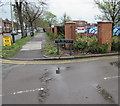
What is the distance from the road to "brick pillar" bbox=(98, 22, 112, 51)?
3.95 m

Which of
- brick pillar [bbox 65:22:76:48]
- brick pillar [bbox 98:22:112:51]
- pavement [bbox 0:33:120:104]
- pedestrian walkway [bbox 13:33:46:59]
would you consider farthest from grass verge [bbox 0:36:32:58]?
brick pillar [bbox 98:22:112:51]

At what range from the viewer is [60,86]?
15.4 ft

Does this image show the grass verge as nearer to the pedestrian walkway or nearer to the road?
the pedestrian walkway

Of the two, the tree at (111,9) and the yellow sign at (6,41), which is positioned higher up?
the tree at (111,9)

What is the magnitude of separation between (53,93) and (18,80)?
1793mm

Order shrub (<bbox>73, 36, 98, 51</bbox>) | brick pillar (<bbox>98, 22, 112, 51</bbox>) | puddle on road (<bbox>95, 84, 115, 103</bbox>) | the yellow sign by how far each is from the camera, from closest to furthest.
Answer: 1. puddle on road (<bbox>95, 84, 115, 103</bbox>)
2. brick pillar (<bbox>98, 22, 112, 51</bbox>)
3. shrub (<bbox>73, 36, 98, 51</bbox>)
4. the yellow sign

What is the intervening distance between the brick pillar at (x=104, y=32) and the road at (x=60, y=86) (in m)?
3.95

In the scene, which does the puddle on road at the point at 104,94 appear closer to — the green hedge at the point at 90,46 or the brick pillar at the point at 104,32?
the green hedge at the point at 90,46

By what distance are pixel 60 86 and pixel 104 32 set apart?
6.63 metres

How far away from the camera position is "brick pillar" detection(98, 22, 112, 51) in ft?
32.3

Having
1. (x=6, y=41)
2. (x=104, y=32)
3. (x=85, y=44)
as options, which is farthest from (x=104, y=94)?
(x=6, y=41)

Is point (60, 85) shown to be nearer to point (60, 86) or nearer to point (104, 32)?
point (60, 86)

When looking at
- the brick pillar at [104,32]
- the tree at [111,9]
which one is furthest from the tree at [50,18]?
the brick pillar at [104,32]

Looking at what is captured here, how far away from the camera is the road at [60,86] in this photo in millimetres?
3842
